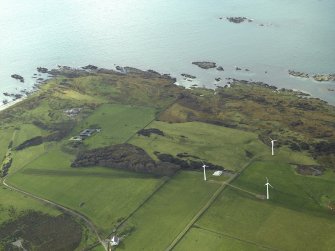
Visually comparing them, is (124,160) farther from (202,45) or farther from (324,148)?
(202,45)

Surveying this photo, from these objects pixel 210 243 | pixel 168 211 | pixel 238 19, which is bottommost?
pixel 210 243

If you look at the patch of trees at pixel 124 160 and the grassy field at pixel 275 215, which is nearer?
the grassy field at pixel 275 215

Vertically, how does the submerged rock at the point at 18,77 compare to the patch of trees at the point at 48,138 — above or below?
above

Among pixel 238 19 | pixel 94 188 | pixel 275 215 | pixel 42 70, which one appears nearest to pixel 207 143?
pixel 94 188

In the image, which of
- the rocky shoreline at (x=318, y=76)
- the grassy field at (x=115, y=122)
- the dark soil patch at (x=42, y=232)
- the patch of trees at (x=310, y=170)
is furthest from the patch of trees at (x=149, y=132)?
the rocky shoreline at (x=318, y=76)

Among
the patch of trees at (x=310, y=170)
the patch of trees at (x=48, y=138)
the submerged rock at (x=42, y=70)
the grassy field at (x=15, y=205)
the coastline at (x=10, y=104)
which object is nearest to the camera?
the grassy field at (x=15, y=205)

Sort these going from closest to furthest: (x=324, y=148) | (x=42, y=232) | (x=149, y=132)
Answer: (x=42, y=232), (x=324, y=148), (x=149, y=132)

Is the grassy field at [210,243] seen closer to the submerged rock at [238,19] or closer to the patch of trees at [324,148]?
the patch of trees at [324,148]
